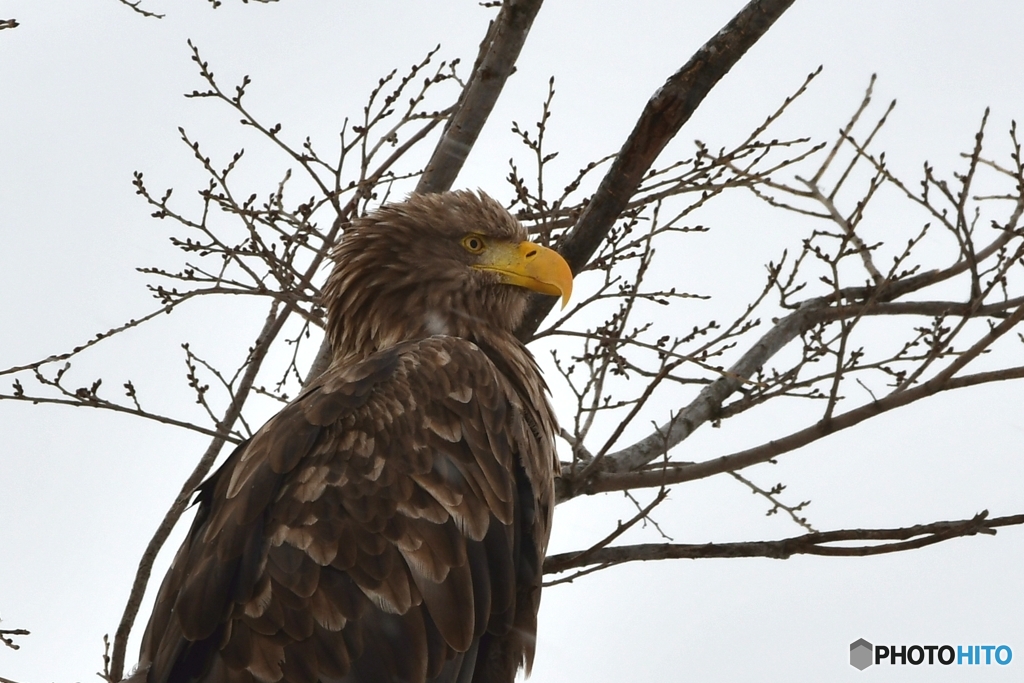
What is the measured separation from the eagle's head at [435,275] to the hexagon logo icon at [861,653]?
2.60m

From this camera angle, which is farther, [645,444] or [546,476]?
[645,444]

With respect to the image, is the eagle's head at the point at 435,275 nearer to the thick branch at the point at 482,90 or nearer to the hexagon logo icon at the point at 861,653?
the thick branch at the point at 482,90

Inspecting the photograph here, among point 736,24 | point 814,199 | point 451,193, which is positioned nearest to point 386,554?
point 451,193

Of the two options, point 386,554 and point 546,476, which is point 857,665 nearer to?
point 546,476

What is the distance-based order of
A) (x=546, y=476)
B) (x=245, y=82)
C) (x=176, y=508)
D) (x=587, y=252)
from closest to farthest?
(x=546, y=476) < (x=587, y=252) < (x=176, y=508) < (x=245, y=82)

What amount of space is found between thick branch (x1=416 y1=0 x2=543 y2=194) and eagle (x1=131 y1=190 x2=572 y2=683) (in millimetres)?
855

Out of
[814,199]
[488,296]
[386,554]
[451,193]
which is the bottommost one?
[386,554]

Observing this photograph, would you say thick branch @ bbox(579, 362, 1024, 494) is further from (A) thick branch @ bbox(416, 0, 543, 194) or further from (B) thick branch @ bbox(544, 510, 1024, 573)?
(A) thick branch @ bbox(416, 0, 543, 194)

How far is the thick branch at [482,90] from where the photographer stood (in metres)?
5.63

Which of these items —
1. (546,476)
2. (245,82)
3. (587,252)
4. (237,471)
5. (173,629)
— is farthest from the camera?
(245,82)

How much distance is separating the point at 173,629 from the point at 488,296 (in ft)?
6.83

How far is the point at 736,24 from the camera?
4949mm

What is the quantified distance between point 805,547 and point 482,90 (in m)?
2.47

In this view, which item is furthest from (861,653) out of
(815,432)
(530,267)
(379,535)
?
(379,535)
